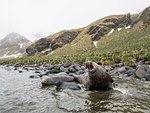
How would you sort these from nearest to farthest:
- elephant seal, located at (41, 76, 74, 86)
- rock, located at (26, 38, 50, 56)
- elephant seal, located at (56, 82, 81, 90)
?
elephant seal, located at (56, 82, 81, 90), elephant seal, located at (41, 76, 74, 86), rock, located at (26, 38, 50, 56)

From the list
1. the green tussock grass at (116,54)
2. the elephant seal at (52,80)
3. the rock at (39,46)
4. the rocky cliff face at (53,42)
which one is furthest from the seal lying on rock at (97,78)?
the rock at (39,46)

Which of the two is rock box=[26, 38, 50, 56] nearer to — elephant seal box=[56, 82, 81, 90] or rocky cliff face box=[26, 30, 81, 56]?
rocky cliff face box=[26, 30, 81, 56]

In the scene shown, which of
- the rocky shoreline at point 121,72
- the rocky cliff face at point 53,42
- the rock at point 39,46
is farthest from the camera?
the rock at point 39,46

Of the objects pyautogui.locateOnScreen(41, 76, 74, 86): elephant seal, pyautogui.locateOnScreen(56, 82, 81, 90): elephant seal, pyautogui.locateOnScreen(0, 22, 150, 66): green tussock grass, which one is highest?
pyautogui.locateOnScreen(0, 22, 150, 66): green tussock grass

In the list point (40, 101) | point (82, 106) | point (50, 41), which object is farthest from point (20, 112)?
point (50, 41)

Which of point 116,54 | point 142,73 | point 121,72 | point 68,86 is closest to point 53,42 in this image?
point 116,54

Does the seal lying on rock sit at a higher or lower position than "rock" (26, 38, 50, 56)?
lower

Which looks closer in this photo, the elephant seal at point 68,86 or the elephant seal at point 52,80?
the elephant seal at point 68,86

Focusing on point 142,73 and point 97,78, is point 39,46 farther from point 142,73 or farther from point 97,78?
point 97,78

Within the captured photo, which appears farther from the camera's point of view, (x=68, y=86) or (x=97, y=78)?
(x=68, y=86)

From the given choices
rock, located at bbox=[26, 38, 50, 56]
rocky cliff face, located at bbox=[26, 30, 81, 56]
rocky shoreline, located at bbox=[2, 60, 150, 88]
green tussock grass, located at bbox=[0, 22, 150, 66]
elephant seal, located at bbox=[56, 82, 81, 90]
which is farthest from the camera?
rock, located at bbox=[26, 38, 50, 56]

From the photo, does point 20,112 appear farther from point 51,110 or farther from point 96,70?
A: point 96,70

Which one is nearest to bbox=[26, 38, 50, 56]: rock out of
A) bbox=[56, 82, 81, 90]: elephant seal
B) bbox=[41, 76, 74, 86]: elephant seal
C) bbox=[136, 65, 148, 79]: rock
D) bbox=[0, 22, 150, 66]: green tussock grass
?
bbox=[0, 22, 150, 66]: green tussock grass

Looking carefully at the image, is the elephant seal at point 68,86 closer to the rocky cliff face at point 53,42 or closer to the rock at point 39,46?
the rocky cliff face at point 53,42
